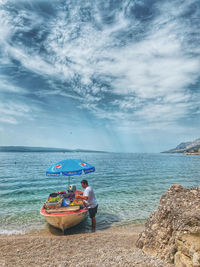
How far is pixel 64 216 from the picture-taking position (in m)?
8.83

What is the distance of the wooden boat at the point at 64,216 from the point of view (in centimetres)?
888

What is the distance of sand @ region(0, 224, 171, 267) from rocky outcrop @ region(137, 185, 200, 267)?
0.39 meters

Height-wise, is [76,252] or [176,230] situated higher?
[176,230]

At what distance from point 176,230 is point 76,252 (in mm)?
3916

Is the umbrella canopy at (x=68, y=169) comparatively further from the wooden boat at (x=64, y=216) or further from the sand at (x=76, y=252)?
the sand at (x=76, y=252)

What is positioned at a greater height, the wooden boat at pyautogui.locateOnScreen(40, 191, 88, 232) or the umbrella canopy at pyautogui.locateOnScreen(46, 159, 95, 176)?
the umbrella canopy at pyautogui.locateOnScreen(46, 159, 95, 176)

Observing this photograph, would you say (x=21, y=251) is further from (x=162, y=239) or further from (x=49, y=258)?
(x=162, y=239)

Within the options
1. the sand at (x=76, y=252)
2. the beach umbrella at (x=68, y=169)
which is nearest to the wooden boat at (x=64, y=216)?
the sand at (x=76, y=252)

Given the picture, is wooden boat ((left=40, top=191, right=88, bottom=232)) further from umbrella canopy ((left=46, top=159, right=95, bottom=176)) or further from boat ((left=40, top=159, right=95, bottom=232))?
umbrella canopy ((left=46, top=159, right=95, bottom=176))

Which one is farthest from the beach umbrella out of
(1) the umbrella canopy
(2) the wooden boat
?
(2) the wooden boat

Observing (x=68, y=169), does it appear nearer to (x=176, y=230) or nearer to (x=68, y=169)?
(x=68, y=169)

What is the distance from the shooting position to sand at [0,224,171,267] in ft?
17.3

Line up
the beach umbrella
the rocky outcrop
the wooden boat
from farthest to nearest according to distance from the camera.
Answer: the beach umbrella, the wooden boat, the rocky outcrop

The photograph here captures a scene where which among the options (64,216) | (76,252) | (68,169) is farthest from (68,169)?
(76,252)
